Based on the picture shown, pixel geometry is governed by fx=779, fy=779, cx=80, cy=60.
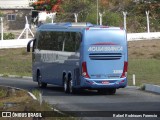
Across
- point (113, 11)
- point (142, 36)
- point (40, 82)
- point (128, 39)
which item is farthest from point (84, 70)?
point (113, 11)

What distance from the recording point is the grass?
164 feet

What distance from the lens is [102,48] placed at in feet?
110

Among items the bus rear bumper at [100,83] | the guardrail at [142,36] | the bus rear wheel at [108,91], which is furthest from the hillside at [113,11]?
the bus rear bumper at [100,83]

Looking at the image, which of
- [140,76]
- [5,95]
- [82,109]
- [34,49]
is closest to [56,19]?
[140,76]

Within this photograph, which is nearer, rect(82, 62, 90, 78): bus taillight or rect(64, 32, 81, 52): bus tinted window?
rect(82, 62, 90, 78): bus taillight

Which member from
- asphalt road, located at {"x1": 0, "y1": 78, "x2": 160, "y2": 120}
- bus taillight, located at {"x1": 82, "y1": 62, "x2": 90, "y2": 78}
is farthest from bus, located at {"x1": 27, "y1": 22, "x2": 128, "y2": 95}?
asphalt road, located at {"x1": 0, "y1": 78, "x2": 160, "y2": 120}

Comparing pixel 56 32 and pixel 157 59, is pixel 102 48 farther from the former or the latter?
pixel 157 59

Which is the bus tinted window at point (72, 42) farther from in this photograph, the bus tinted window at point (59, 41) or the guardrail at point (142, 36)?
the guardrail at point (142, 36)

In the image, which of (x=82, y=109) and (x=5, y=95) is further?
(x=5, y=95)

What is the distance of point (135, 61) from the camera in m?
58.2

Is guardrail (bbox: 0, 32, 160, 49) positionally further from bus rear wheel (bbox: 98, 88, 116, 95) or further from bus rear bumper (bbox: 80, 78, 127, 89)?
bus rear bumper (bbox: 80, 78, 127, 89)

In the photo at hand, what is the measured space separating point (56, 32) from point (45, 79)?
2.87 meters

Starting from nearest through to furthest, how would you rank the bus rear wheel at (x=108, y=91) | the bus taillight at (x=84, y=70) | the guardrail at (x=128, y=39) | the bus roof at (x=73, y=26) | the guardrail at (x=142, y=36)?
the bus taillight at (x=84, y=70), the bus roof at (x=73, y=26), the bus rear wheel at (x=108, y=91), the guardrail at (x=128, y=39), the guardrail at (x=142, y=36)

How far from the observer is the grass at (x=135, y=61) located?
49.9 m
